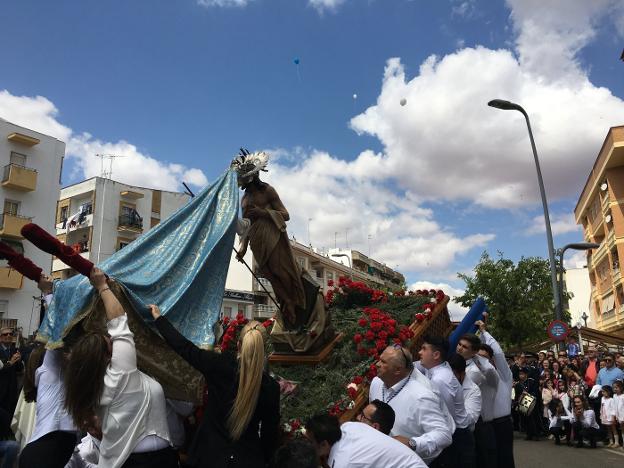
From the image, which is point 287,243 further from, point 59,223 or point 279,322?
point 59,223

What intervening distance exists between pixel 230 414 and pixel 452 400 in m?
2.38

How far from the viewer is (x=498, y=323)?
80.0 feet

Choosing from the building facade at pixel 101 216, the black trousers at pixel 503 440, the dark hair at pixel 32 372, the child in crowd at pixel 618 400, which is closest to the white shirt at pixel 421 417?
the black trousers at pixel 503 440

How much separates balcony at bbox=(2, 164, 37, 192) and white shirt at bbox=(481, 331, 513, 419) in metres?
27.2

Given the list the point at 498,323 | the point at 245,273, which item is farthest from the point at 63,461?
the point at 245,273

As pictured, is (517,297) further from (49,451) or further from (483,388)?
(49,451)

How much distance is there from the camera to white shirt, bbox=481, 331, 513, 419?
19.2 ft

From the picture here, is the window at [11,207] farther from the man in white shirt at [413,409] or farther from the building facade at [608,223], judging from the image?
the building facade at [608,223]

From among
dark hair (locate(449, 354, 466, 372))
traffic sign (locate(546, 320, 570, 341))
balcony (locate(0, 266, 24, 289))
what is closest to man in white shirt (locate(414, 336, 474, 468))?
dark hair (locate(449, 354, 466, 372))

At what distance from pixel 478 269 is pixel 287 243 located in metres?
20.5

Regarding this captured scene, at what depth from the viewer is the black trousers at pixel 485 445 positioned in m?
5.48

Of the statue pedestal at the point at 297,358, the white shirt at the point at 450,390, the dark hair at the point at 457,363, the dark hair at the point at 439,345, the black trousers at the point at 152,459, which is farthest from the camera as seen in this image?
the statue pedestal at the point at 297,358

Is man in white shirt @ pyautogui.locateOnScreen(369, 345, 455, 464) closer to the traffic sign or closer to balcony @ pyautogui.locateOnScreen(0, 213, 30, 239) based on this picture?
the traffic sign

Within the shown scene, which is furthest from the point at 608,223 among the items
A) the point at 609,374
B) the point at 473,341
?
the point at 473,341
